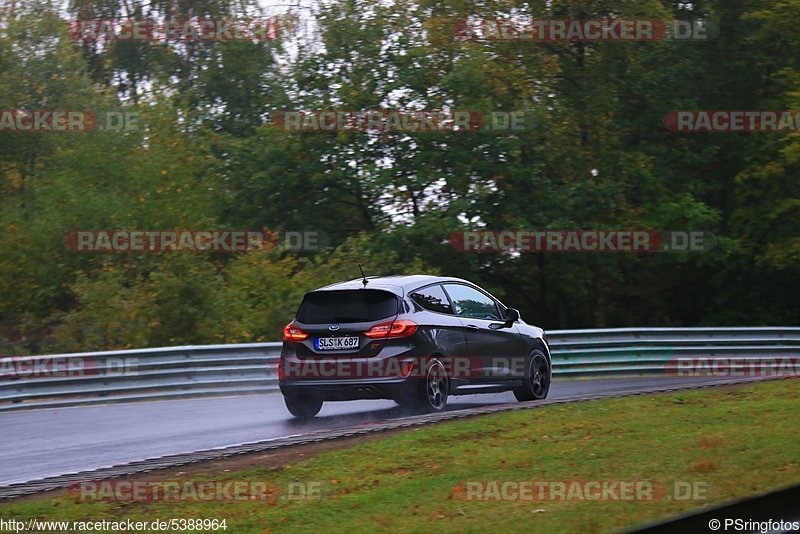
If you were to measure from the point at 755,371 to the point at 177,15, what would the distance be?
39528 mm

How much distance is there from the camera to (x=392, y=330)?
13664mm

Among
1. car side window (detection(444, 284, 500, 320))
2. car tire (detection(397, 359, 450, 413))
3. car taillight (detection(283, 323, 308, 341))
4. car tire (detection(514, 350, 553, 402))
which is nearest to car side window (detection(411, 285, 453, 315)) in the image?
car side window (detection(444, 284, 500, 320))

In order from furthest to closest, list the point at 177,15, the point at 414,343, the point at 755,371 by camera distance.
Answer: the point at 177,15 < the point at 755,371 < the point at 414,343

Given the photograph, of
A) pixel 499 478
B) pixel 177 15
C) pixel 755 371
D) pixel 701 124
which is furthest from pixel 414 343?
pixel 177 15

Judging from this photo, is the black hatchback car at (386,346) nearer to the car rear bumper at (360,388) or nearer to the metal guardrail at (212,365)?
the car rear bumper at (360,388)

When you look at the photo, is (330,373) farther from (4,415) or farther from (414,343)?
(4,415)

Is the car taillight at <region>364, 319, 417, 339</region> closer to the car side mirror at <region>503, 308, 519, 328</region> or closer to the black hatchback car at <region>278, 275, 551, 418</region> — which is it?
the black hatchback car at <region>278, 275, 551, 418</region>

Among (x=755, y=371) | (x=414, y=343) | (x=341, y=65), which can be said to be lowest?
(x=755, y=371)

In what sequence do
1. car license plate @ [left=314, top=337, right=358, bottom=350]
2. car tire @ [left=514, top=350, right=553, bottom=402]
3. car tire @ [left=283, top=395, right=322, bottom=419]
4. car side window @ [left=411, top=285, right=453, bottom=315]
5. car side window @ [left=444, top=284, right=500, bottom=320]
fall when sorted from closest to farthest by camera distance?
car license plate @ [left=314, top=337, right=358, bottom=350], car side window @ [left=411, top=285, right=453, bottom=315], car tire @ [left=283, top=395, right=322, bottom=419], car side window @ [left=444, top=284, right=500, bottom=320], car tire @ [left=514, top=350, right=553, bottom=402]

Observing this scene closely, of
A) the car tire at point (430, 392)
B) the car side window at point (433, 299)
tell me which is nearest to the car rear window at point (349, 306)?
the car side window at point (433, 299)

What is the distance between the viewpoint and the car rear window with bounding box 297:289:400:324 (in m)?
13.8

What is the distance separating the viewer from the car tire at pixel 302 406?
14.4m

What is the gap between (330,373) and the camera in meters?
13.8

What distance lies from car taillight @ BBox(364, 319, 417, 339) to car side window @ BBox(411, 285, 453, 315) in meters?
0.46
